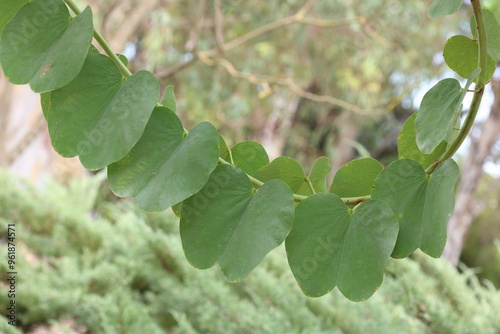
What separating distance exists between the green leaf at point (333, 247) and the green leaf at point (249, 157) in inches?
2.0

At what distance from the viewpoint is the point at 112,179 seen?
23 centimetres

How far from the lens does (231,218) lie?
0.77ft

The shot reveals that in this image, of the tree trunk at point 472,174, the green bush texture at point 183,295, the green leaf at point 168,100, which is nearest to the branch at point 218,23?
the green bush texture at point 183,295

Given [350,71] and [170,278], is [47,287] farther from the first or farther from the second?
[350,71]

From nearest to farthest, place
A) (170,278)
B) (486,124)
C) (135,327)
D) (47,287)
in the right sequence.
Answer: (135,327), (47,287), (170,278), (486,124)

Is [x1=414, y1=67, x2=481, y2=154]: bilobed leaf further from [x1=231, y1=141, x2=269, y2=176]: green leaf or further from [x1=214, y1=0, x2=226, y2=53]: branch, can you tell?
[x1=214, y1=0, x2=226, y2=53]: branch

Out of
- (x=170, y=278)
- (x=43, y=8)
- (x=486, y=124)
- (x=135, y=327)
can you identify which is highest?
(x=43, y=8)

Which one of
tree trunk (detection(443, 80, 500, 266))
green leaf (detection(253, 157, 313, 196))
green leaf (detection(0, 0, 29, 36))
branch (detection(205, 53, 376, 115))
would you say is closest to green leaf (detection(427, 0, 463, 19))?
green leaf (detection(253, 157, 313, 196))

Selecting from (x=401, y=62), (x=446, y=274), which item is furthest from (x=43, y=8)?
(x=401, y=62)

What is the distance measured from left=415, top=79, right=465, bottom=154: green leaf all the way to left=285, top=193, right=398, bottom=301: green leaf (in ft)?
0.13

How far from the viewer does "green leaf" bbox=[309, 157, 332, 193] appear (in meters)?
0.28

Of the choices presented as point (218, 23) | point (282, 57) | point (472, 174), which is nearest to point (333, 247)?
point (218, 23)

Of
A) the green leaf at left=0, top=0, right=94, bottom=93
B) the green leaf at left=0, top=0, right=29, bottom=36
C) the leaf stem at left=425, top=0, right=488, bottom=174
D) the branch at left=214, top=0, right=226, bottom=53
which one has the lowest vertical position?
the branch at left=214, top=0, right=226, bottom=53

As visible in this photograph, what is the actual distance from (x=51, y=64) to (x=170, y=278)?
925 millimetres
